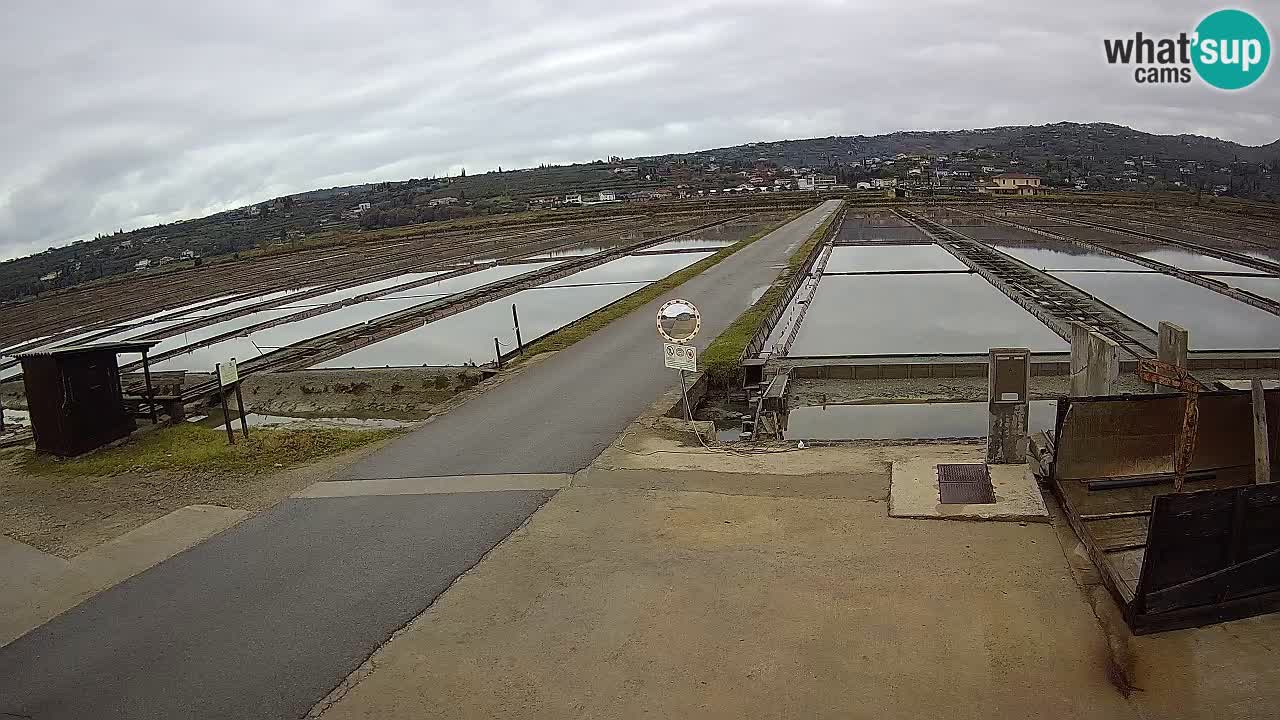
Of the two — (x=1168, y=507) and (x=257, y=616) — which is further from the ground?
(x=1168, y=507)

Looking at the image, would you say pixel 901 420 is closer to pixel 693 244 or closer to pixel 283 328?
pixel 283 328

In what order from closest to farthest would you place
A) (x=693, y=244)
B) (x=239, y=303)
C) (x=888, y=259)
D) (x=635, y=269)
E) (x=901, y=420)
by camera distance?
1. (x=901, y=420)
2. (x=239, y=303)
3. (x=888, y=259)
4. (x=635, y=269)
5. (x=693, y=244)

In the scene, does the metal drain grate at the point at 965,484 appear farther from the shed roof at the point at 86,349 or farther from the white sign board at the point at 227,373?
the shed roof at the point at 86,349

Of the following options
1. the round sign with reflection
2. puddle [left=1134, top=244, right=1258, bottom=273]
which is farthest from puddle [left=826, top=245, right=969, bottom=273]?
the round sign with reflection

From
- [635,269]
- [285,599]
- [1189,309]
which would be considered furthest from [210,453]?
[635,269]

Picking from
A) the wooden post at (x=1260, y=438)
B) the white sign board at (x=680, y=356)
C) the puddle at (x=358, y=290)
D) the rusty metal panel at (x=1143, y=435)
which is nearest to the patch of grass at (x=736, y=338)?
the white sign board at (x=680, y=356)

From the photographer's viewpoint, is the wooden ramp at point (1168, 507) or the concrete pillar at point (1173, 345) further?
the concrete pillar at point (1173, 345)

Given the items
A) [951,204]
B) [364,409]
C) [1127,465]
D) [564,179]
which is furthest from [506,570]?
[564,179]
